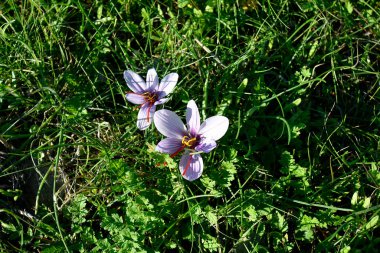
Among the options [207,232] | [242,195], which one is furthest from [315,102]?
[207,232]

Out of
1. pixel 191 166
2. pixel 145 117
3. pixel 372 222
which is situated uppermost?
pixel 145 117

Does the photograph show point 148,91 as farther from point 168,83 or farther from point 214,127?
point 214,127

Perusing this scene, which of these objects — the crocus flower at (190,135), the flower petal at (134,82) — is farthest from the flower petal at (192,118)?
the flower petal at (134,82)

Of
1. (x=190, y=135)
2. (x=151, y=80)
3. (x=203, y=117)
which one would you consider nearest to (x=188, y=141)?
(x=190, y=135)

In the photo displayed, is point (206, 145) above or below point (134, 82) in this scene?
below

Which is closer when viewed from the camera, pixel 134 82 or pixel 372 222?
pixel 372 222
